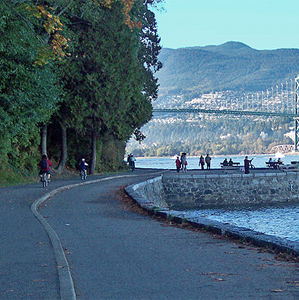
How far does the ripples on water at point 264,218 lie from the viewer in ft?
82.6

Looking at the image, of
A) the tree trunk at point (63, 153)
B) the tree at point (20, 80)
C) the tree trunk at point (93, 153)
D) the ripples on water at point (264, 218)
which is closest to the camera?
the tree at point (20, 80)

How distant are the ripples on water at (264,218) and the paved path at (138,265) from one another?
40.7 feet

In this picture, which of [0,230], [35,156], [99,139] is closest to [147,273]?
[0,230]

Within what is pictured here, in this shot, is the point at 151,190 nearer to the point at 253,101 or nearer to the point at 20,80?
the point at 20,80

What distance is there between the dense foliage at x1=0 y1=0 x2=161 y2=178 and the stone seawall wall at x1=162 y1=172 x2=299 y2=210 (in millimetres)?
6034

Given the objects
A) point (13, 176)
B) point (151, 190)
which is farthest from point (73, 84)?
point (151, 190)

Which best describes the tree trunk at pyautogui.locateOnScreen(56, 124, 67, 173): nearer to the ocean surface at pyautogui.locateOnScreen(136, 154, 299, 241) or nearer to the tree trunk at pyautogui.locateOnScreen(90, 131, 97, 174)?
the tree trunk at pyautogui.locateOnScreen(90, 131, 97, 174)

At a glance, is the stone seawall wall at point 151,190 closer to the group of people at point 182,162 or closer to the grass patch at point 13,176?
the grass patch at point 13,176

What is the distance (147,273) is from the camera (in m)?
7.36

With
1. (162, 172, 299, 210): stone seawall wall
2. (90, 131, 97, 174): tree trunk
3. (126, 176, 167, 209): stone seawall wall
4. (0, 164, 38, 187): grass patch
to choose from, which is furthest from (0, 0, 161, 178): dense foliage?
(162, 172, 299, 210): stone seawall wall

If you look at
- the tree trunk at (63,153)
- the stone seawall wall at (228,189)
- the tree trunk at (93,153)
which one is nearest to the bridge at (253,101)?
the tree trunk at (93,153)

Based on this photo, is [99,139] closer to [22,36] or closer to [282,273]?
[22,36]

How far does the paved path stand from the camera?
6.35m

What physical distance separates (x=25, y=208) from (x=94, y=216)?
2.50 m
